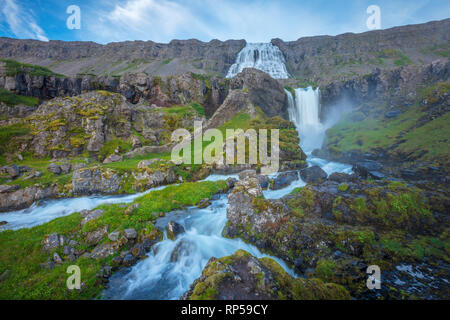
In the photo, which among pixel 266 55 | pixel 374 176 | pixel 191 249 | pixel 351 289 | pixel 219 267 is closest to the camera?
pixel 219 267

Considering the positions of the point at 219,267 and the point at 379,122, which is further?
the point at 379,122

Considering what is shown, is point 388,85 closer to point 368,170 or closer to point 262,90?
point 262,90

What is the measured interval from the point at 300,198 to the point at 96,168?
22.2 metres

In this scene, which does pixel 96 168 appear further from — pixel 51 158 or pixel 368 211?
pixel 368 211

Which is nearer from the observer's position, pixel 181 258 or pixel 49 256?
pixel 49 256

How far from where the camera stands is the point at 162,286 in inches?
334

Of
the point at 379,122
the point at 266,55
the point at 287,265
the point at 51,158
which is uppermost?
the point at 266,55

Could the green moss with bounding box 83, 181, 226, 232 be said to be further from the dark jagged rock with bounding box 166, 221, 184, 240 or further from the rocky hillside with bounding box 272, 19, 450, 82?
the rocky hillside with bounding box 272, 19, 450, 82

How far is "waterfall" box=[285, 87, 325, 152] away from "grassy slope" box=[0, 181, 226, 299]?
47.2 meters

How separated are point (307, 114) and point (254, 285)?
60.5 metres

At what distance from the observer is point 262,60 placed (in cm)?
13850

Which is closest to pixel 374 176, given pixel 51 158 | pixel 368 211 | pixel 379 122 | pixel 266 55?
pixel 368 211

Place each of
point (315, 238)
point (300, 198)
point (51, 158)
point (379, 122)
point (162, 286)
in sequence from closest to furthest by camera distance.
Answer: point (162, 286)
point (315, 238)
point (300, 198)
point (51, 158)
point (379, 122)

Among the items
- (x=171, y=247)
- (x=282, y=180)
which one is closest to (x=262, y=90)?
(x=282, y=180)
